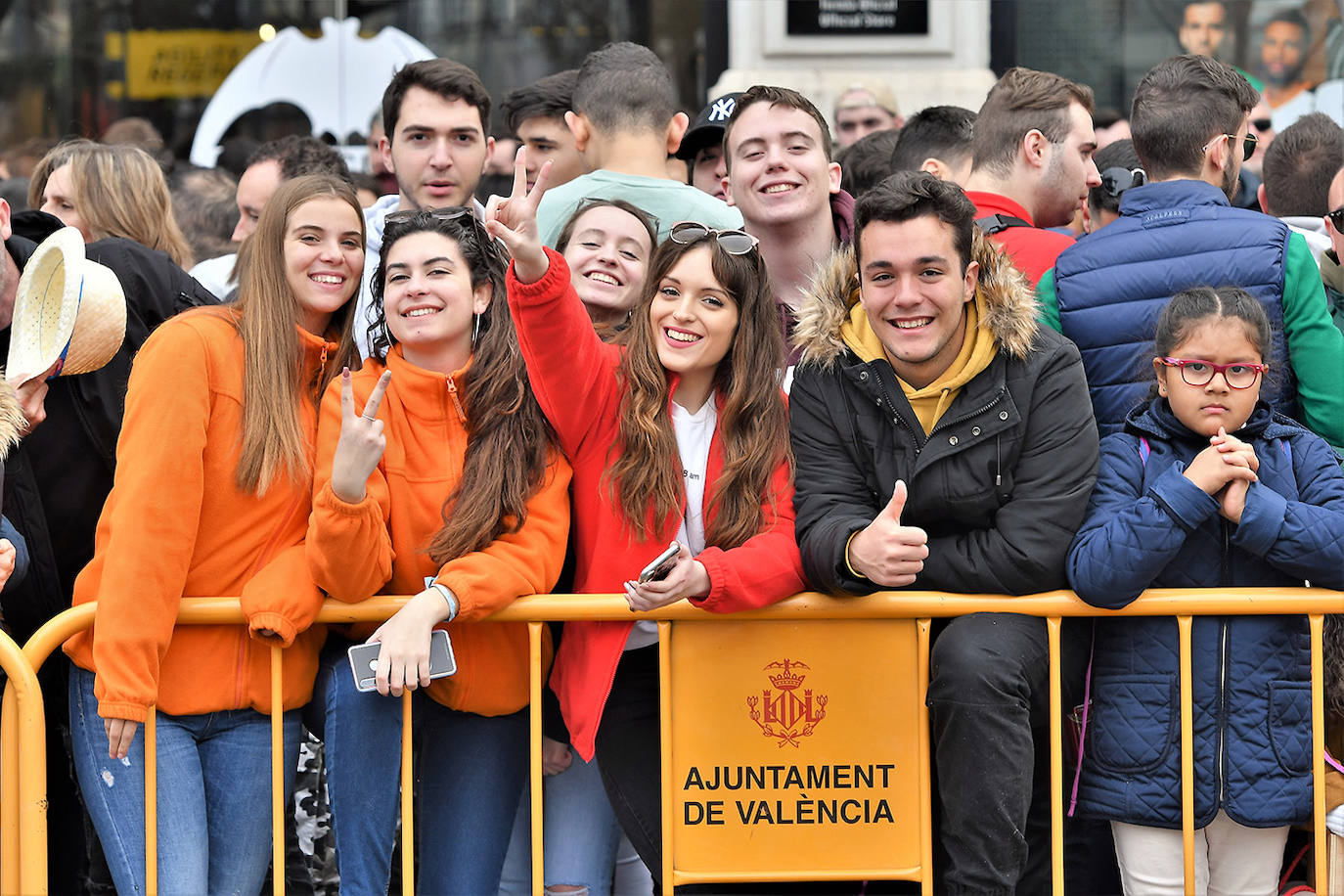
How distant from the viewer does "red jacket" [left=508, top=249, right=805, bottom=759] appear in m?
3.94

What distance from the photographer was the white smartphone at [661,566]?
375cm

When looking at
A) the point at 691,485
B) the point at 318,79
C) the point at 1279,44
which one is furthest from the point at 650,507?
the point at 318,79

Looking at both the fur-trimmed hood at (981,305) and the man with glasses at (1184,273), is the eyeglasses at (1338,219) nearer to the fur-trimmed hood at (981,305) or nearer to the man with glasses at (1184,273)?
the man with glasses at (1184,273)

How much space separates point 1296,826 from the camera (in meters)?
4.21

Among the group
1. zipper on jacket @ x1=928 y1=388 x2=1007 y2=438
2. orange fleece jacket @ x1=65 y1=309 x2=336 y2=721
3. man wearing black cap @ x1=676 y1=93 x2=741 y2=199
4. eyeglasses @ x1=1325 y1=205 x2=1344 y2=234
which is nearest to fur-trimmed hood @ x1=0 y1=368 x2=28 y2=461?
orange fleece jacket @ x1=65 y1=309 x2=336 y2=721

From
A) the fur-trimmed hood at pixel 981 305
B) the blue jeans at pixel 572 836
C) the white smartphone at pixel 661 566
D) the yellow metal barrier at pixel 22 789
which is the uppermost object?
the fur-trimmed hood at pixel 981 305

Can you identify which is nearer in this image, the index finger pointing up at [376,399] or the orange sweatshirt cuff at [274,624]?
the index finger pointing up at [376,399]

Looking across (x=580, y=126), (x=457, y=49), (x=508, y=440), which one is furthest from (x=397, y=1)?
(x=508, y=440)

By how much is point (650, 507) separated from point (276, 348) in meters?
1.05

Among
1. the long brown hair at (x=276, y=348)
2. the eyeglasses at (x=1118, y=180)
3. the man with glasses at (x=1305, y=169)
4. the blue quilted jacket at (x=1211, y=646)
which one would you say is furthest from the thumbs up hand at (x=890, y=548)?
the man with glasses at (x=1305, y=169)

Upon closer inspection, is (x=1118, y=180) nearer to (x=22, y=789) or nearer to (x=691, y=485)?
(x=691, y=485)

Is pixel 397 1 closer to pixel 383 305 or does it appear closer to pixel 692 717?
pixel 383 305

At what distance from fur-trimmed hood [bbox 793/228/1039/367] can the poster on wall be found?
6.33 meters

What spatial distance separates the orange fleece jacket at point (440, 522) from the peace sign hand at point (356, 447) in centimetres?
18
